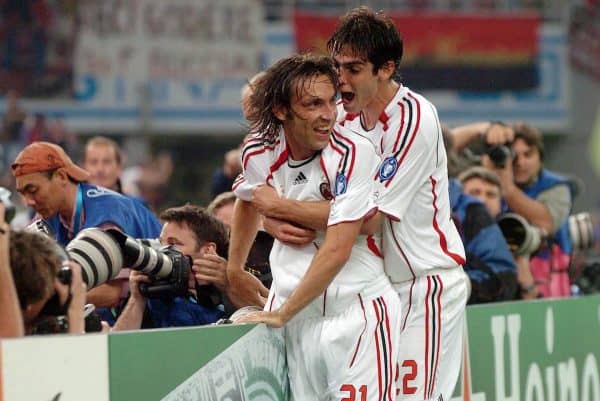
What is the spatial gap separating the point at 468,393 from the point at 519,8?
17.8m

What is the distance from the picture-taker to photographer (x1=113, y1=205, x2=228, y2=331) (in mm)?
5668

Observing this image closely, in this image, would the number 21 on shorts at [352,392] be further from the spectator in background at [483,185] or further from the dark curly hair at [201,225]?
the spectator in background at [483,185]

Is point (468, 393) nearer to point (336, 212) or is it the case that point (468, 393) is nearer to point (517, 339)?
point (517, 339)

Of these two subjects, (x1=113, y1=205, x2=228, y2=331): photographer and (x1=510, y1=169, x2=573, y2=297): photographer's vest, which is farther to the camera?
(x1=510, y1=169, x2=573, y2=297): photographer's vest

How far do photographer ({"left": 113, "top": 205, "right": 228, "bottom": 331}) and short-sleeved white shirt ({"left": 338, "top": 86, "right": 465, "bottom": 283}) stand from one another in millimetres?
775

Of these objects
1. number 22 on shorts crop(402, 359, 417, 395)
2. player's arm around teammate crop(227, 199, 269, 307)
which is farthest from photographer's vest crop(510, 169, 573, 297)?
number 22 on shorts crop(402, 359, 417, 395)

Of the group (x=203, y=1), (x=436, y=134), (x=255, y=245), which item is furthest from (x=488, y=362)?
(x=203, y=1)

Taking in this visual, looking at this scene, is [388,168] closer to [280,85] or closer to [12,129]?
[280,85]

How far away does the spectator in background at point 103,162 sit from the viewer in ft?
29.8

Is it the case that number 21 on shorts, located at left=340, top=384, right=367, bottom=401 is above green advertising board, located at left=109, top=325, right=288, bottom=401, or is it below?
below

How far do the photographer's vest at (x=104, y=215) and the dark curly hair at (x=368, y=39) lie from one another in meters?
1.54

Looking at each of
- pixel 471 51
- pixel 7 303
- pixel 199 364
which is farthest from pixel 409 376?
pixel 471 51

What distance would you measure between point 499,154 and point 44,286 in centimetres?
451

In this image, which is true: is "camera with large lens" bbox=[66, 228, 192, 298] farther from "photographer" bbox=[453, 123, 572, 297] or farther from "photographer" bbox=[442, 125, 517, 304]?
"photographer" bbox=[453, 123, 572, 297]
